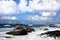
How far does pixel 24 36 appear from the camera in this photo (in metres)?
3.70

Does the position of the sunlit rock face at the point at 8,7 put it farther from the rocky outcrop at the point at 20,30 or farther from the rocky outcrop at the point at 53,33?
the rocky outcrop at the point at 53,33

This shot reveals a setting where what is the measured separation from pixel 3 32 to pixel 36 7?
0.86 meters

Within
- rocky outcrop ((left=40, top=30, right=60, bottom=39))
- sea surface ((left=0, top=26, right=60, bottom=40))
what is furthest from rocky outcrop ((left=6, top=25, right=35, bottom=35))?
rocky outcrop ((left=40, top=30, right=60, bottom=39))

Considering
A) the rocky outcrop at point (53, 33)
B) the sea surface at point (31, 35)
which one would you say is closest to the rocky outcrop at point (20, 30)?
the sea surface at point (31, 35)

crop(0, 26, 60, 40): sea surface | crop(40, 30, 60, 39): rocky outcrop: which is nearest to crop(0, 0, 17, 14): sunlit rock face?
crop(0, 26, 60, 40): sea surface

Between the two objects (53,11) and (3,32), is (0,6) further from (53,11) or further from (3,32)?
(53,11)

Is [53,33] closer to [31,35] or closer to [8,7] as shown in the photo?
[31,35]

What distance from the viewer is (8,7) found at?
12.3 ft

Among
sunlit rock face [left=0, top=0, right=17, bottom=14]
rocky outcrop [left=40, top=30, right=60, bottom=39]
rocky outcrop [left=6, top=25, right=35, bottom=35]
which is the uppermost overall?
sunlit rock face [left=0, top=0, right=17, bottom=14]

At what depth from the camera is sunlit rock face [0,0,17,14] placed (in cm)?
374

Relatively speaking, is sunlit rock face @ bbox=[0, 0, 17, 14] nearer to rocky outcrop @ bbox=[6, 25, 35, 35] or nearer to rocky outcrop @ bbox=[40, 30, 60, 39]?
rocky outcrop @ bbox=[6, 25, 35, 35]

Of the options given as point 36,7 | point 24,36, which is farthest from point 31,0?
point 24,36

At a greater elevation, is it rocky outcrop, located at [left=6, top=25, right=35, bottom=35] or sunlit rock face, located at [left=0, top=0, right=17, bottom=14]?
sunlit rock face, located at [left=0, top=0, right=17, bottom=14]

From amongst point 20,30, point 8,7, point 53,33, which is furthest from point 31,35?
point 8,7
